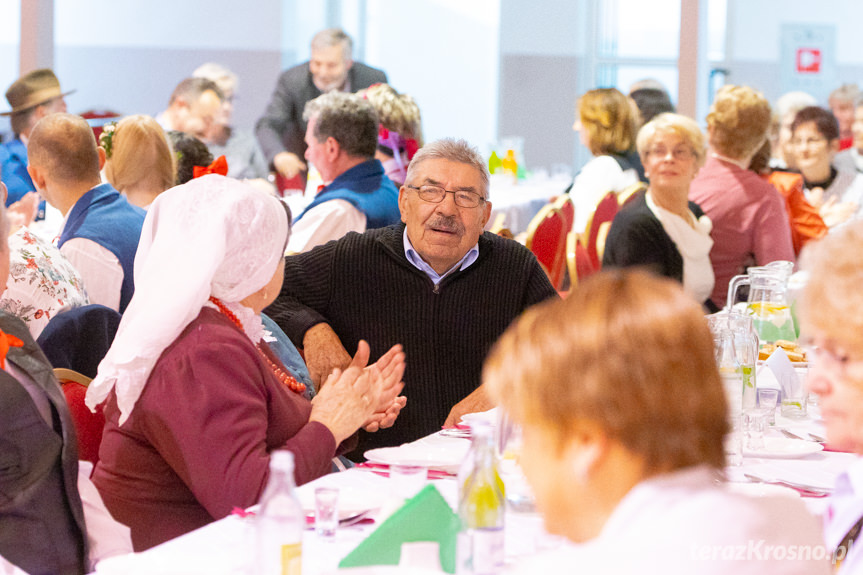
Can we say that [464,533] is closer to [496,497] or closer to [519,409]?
[496,497]

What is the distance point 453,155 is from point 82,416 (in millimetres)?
Answer: 1414

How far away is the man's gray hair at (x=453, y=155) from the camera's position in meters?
3.10

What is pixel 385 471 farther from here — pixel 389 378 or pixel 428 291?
pixel 428 291

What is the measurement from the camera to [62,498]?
173cm

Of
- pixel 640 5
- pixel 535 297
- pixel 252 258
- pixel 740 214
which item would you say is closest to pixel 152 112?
pixel 640 5

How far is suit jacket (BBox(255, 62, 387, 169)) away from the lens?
25.7 feet

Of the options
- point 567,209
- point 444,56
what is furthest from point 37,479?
point 444,56

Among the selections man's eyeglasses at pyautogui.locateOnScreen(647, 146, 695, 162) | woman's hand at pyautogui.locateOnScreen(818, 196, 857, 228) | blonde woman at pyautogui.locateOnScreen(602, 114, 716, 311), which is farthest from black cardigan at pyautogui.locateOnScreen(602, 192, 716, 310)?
woman's hand at pyautogui.locateOnScreen(818, 196, 857, 228)

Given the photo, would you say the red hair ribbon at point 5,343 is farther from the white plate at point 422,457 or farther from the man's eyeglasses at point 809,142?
the man's eyeglasses at point 809,142

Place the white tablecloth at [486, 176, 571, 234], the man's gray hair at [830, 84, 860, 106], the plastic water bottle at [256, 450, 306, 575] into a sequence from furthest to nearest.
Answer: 1. the man's gray hair at [830, 84, 860, 106]
2. the white tablecloth at [486, 176, 571, 234]
3. the plastic water bottle at [256, 450, 306, 575]

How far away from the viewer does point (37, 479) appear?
1679mm

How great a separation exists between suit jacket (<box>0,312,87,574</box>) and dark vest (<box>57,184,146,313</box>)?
1.82 meters

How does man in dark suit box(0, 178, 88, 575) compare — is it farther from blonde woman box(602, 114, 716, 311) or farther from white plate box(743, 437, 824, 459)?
blonde woman box(602, 114, 716, 311)

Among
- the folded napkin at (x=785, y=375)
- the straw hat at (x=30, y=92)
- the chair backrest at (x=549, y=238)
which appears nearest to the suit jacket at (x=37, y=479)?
the folded napkin at (x=785, y=375)
